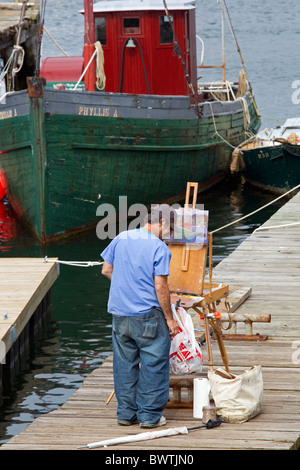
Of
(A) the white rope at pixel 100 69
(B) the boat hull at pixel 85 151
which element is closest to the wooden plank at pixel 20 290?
(B) the boat hull at pixel 85 151

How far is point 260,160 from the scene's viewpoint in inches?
768

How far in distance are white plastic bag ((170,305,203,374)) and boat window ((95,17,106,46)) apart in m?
13.0

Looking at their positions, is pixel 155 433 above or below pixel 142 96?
below

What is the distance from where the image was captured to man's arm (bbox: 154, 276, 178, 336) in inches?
222

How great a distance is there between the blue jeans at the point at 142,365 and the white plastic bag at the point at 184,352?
24 cm

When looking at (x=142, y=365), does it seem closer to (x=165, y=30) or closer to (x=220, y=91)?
(x=165, y=30)

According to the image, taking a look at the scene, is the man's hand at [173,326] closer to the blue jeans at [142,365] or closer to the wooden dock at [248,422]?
the blue jeans at [142,365]

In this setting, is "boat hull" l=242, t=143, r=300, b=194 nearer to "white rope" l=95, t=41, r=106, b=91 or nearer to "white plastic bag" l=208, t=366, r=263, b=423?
"white rope" l=95, t=41, r=106, b=91

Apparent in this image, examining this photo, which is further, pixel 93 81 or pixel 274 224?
pixel 93 81

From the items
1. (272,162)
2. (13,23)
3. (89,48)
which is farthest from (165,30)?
(13,23)

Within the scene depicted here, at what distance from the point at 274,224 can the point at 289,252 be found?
6.52ft

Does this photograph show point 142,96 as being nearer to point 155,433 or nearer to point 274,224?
point 274,224

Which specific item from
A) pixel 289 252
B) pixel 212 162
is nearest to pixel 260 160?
pixel 212 162

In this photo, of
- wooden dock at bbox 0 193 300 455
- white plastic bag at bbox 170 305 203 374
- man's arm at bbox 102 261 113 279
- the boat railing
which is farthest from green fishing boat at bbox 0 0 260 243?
white plastic bag at bbox 170 305 203 374
